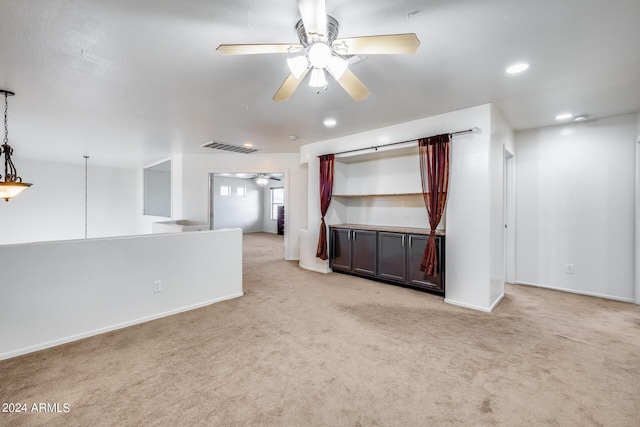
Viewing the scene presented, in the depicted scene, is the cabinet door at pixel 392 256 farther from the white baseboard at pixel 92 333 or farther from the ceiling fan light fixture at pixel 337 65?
the ceiling fan light fixture at pixel 337 65

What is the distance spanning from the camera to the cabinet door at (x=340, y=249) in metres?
4.77

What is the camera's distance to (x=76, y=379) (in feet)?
6.40

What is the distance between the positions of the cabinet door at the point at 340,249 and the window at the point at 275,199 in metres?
7.06

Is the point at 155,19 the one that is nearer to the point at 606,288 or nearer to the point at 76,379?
the point at 76,379

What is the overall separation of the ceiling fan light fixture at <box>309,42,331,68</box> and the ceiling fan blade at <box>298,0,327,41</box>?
0.17 ft

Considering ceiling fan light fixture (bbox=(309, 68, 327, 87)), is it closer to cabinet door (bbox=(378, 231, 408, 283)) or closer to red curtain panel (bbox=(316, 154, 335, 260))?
cabinet door (bbox=(378, 231, 408, 283))

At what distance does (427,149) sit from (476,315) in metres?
2.13

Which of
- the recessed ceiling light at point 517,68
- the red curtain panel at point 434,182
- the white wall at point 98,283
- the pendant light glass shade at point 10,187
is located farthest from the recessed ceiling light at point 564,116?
the pendant light glass shade at point 10,187

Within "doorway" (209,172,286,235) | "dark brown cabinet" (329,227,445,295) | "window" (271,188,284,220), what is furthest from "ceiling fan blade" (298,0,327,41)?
"window" (271,188,284,220)

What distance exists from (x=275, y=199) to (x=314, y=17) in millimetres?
10649

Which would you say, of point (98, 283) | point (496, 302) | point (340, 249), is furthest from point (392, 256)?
point (98, 283)

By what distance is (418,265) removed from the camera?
386 cm

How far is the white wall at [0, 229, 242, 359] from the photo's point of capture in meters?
2.28

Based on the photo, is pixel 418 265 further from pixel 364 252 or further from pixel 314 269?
pixel 314 269
